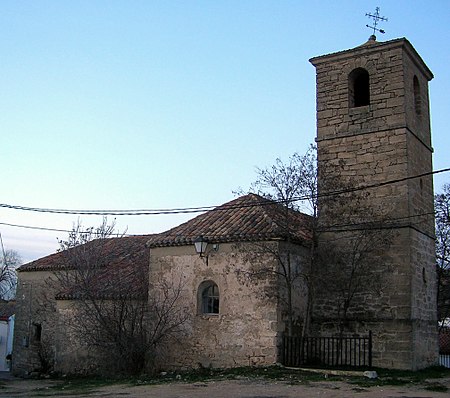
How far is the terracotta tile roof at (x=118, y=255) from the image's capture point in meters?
22.3

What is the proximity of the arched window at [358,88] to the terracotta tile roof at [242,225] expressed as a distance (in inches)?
170

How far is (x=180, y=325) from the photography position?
1814 centimetres

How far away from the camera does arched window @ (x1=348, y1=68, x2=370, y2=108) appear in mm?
19297

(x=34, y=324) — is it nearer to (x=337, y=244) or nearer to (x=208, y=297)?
(x=208, y=297)

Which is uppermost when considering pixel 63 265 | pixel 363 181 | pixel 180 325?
pixel 363 181

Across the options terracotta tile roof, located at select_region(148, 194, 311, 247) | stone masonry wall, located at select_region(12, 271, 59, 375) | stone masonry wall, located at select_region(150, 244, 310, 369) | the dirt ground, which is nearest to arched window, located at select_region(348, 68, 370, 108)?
terracotta tile roof, located at select_region(148, 194, 311, 247)

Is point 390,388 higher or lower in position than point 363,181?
lower

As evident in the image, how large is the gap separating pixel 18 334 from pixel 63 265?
4.47 meters

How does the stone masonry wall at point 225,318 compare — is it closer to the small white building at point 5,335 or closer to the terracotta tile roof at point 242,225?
the terracotta tile roof at point 242,225

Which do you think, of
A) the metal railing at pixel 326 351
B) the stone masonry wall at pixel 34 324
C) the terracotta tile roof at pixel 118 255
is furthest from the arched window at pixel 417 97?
the stone masonry wall at pixel 34 324

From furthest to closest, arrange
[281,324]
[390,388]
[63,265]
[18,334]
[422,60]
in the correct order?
1. [18,334]
2. [63,265]
3. [422,60]
4. [281,324]
5. [390,388]

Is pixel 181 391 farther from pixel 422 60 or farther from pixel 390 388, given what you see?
pixel 422 60

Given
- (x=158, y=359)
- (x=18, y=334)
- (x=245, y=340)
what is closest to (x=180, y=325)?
(x=158, y=359)

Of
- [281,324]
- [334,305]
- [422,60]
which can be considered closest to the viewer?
[281,324]
